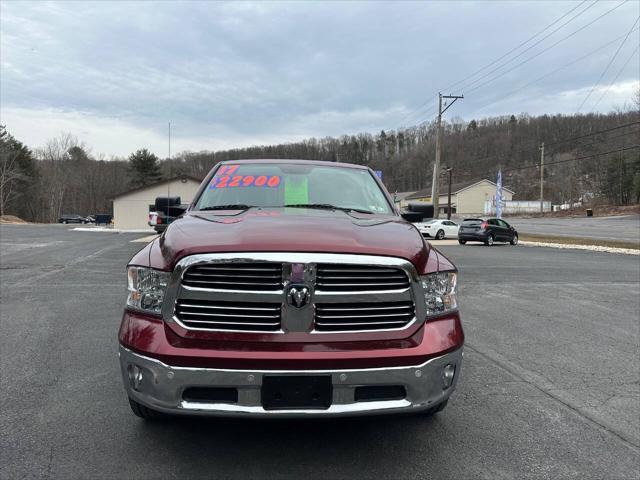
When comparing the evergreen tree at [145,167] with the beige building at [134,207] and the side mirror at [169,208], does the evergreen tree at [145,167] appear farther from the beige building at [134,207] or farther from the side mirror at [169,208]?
the side mirror at [169,208]

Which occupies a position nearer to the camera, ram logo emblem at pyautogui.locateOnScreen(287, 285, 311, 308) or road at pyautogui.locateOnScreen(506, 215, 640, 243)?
ram logo emblem at pyautogui.locateOnScreen(287, 285, 311, 308)

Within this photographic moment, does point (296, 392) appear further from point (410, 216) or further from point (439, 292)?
point (410, 216)

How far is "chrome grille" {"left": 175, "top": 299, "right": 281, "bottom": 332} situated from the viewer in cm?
230

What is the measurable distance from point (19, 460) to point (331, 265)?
206 cm

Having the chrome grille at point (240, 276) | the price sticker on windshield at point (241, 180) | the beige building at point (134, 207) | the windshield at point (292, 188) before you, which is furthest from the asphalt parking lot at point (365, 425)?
the beige building at point (134, 207)

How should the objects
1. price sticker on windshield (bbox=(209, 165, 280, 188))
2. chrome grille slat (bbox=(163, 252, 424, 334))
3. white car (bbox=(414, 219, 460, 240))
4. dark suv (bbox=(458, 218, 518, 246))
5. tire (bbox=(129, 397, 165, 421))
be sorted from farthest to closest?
white car (bbox=(414, 219, 460, 240)) < dark suv (bbox=(458, 218, 518, 246)) < price sticker on windshield (bbox=(209, 165, 280, 188)) < tire (bbox=(129, 397, 165, 421)) < chrome grille slat (bbox=(163, 252, 424, 334))

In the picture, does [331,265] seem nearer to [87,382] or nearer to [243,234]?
[243,234]

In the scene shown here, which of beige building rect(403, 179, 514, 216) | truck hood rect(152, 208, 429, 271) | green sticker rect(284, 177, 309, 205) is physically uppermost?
beige building rect(403, 179, 514, 216)

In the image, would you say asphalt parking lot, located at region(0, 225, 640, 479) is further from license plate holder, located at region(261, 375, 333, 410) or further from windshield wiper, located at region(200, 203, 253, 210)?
windshield wiper, located at region(200, 203, 253, 210)

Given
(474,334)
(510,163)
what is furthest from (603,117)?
(474,334)

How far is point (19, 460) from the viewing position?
256 centimetres

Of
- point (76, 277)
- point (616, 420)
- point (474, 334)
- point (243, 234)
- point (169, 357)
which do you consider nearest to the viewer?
point (169, 357)

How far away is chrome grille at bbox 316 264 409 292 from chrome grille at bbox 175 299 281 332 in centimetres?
27

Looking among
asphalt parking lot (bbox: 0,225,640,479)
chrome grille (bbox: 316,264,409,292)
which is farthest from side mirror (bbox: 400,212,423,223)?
chrome grille (bbox: 316,264,409,292)
